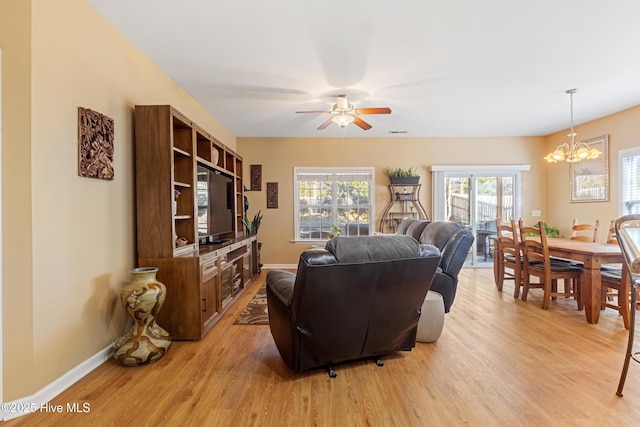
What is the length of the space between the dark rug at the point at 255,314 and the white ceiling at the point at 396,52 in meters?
2.68

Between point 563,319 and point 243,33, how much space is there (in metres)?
4.29

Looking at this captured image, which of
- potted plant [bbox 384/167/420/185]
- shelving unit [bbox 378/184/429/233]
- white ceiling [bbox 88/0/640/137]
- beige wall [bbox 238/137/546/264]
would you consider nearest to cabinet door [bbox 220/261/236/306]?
white ceiling [bbox 88/0/640/137]

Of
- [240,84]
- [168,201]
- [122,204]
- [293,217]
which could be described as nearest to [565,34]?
[240,84]

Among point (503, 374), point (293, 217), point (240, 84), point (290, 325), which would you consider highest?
point (240, 84)

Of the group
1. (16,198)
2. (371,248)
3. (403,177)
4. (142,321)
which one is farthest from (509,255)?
(16,198)

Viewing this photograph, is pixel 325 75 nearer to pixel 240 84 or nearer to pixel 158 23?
pixel 240 84

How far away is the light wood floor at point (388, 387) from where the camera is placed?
1700mm

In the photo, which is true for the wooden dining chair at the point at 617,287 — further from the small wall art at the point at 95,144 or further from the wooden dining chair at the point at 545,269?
the small wall art at the point at 95,144

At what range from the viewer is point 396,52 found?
285cm

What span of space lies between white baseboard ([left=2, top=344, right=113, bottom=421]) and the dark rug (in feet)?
4.13

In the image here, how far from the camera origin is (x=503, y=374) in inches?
84.8

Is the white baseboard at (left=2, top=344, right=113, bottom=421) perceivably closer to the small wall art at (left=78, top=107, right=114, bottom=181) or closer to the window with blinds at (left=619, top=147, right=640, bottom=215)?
the small wall art at (left=78, top=107, right=114, bottom=181)

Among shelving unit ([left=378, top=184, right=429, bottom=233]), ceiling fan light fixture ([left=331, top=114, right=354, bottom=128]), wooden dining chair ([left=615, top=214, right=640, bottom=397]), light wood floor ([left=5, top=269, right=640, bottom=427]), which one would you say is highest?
ceiling fan light fixture ([left=331, top=114, right=354, bottom=128])

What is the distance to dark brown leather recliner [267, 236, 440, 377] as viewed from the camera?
1807 millimetres
